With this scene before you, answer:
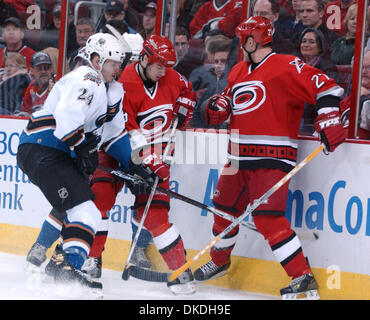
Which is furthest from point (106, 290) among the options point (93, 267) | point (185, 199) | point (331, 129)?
point (331, 129)

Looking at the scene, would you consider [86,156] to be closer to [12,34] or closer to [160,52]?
[160,52]

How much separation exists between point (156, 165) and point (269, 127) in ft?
2.11

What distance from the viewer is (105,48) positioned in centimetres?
389

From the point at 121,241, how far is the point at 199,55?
1.22m

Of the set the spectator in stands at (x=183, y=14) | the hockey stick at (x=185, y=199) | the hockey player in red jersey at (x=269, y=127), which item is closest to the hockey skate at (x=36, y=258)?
the hockey stick at (x=185, y=199)

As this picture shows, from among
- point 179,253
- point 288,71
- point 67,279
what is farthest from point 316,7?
point 67,279

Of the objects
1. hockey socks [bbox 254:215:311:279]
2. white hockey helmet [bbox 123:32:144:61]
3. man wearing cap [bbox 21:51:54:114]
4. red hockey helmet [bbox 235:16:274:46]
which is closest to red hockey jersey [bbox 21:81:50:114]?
man wearing cap [bbox 21:51:54:114]

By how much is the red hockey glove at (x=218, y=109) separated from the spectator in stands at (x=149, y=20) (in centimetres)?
104

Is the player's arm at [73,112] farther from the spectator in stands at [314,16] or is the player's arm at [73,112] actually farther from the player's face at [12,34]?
the player's face at [12,34]

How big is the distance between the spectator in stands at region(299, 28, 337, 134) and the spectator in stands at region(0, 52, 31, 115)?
2.12m

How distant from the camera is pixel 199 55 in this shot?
4.84m

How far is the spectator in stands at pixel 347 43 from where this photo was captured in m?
4.14

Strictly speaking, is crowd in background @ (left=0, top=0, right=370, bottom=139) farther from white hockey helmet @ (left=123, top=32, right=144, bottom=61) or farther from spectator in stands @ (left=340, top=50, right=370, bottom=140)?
white hockey helmet @ (left=123, top=32, right=144, bottom=61)

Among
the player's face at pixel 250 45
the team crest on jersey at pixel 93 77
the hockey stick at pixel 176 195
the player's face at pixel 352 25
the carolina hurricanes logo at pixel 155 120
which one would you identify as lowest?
the hockey stick at pixel 176 195
